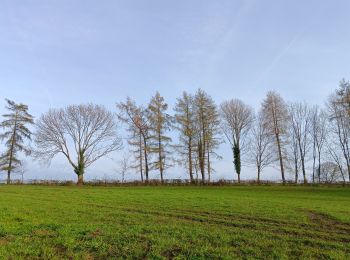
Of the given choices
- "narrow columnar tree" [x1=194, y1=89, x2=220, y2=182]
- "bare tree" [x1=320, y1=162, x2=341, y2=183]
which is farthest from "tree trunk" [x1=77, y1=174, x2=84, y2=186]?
"bare tree" [x1=320, y1=162, x2=341, y2=183]

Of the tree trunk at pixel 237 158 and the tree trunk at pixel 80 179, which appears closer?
the tree trunk at pixel 80 179

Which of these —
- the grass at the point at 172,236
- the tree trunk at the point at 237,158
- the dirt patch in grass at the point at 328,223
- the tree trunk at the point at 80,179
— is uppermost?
the tree trunk at the point at 237,158

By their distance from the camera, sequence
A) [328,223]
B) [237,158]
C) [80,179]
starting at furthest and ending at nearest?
1. [237,158]
2. [80,179]
3. [328,223]

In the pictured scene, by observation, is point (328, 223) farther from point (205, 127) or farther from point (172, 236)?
point (205, 127)

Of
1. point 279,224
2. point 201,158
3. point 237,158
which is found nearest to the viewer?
point 279,224

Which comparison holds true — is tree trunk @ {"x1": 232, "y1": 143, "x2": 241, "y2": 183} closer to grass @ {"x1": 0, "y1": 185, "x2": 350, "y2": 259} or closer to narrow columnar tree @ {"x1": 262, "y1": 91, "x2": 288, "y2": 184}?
narrow columnar tree @ {"x1": 262, "y1": 91, "x2": 288, "y2": 184}

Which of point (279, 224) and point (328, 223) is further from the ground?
point (279, 224)

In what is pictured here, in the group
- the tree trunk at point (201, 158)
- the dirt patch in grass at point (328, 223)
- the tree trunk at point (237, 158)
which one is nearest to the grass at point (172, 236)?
the dirt patch in grass at point (328, 223)

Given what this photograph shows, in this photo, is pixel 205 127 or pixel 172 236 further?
pixel 205 127

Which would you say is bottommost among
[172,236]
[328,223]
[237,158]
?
[328,223]

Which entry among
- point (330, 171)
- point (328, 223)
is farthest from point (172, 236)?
point (330, 171)

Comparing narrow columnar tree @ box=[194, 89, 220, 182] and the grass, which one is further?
narrow columnar tree @ box=[194, 89, 220, 182]

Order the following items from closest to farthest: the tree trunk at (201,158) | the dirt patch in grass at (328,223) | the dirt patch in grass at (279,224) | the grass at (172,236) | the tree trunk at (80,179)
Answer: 1. the grass at (172,236)
2. the dirt patch in grass at (279,224)
3. the dirt patch in grass at (328,223)
4. the tree trunk at (80,179)
5. the tree trunk at (201,158)

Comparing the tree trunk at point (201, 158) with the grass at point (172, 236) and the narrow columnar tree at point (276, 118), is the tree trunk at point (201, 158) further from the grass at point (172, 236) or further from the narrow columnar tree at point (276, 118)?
the grass at point (172, 236)
